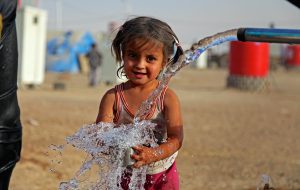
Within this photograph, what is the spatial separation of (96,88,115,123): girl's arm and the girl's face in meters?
0.14

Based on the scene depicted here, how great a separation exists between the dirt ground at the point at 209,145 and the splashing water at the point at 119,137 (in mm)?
2635

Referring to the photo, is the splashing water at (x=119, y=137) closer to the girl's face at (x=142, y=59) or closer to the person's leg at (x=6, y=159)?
the girl's face at (x=142, y=59)

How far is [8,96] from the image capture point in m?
3.27

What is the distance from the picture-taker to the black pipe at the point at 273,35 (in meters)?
2.30

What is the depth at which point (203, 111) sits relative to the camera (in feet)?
43.1

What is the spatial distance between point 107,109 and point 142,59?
29 centimetres

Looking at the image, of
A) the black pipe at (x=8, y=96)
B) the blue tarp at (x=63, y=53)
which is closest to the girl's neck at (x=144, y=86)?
the black pipe at (x=8, y=96)

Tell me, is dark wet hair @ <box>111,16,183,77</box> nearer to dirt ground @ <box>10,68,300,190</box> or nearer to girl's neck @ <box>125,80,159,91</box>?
girl's neck @ <box>125,80,159,91</box>

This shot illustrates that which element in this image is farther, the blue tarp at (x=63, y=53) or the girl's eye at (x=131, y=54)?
the blue tarp at (x=63, y=53)

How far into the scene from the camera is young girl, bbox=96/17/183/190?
2.54 meters

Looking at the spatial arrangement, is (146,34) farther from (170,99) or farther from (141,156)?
(141,156)

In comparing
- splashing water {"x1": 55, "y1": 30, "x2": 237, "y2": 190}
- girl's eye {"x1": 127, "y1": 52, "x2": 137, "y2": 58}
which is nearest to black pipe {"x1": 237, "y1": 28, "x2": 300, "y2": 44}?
splashing water {"x1": 55, "y1": 30, "x2": 237, "y2": 190}

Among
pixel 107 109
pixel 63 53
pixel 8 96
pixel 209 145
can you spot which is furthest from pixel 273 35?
pixel 63 53

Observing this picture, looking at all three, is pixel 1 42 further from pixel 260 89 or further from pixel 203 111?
pixel 260 89
